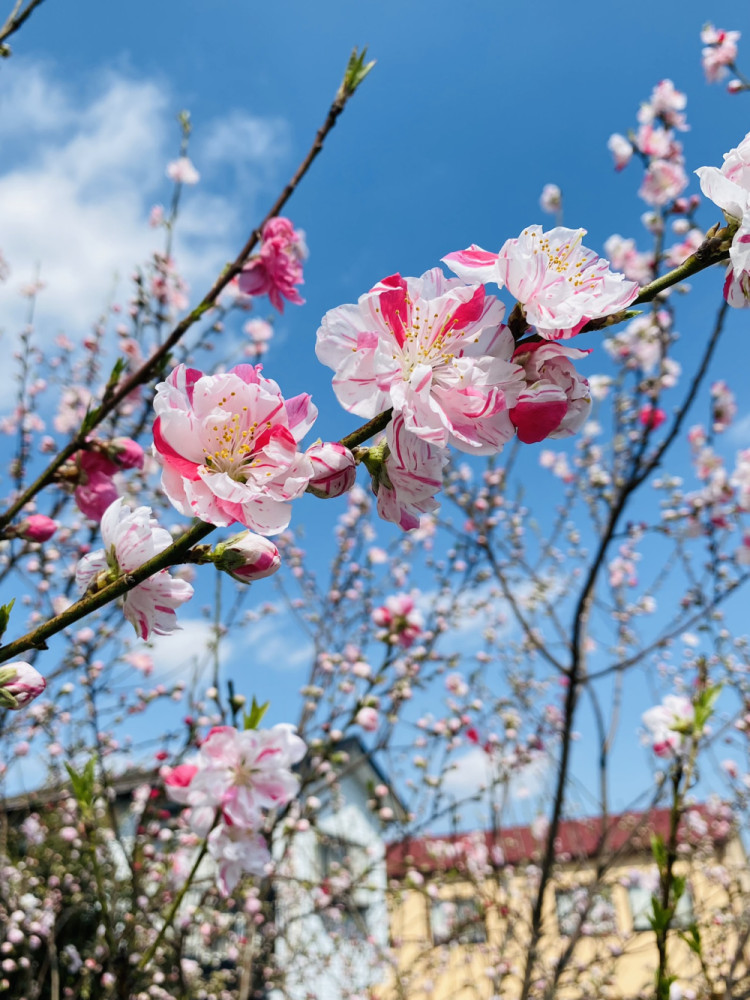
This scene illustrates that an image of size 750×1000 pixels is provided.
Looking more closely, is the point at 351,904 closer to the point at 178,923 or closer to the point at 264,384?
the point at 178,923

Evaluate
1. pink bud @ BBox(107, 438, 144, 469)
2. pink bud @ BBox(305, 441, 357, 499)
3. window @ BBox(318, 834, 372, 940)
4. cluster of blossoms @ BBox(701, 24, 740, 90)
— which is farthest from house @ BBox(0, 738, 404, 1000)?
cluster of blossoms @ BBox(701, 24, 740, 90)

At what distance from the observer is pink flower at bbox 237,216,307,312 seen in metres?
2.00

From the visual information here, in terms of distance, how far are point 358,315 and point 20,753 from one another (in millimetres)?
6371

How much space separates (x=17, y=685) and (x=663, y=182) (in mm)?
4935

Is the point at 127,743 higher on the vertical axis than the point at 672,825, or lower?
higher

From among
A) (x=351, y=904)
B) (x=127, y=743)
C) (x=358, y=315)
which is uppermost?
(x=127, y=743)

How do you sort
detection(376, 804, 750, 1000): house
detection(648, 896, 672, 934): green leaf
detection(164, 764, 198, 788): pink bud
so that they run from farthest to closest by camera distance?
detection(376, 804, 750, 1000): house < detection(164, 764, 198, 788): pink bud < detection(648, 896, 672, 934): green leaf

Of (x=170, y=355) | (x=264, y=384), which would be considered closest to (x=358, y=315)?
(x=264, y=384)

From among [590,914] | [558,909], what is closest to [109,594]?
[590,914]

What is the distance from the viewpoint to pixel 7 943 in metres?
5.39

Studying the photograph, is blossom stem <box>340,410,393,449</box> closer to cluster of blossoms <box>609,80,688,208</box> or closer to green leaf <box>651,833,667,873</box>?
green leaf <box>651,833,667,873</box>

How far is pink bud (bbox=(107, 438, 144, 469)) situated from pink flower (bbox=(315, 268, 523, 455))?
822 mm

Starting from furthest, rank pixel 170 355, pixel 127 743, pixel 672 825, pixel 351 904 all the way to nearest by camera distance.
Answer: pixel 127 743 < pixel 351 904 < pixel 170 355 < pixel 672 825

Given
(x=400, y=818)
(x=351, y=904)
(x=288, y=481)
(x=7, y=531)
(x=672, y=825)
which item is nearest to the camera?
(x=288, y=481)
